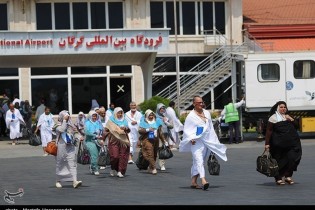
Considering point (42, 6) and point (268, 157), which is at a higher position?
point (42, 6)

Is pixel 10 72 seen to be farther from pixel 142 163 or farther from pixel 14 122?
pixel 142 163

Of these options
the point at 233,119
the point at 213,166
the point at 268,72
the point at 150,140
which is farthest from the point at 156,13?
the point at 213,166

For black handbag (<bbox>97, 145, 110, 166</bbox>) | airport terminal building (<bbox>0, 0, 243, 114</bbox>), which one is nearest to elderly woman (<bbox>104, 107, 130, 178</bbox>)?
black handbag (<bbox>97, 145, 110, 166</bbox>)

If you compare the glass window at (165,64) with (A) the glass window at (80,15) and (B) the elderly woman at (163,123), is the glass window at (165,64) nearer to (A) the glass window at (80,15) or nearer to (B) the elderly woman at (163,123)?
(A) the glass window at (80,15)

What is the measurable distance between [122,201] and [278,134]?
4162mm

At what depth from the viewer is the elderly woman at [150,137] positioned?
21438mm

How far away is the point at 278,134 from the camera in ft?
57.7

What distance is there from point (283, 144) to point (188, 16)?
30395 mm

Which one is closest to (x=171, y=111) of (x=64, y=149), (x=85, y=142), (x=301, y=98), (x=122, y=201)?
(x=301, y=98)

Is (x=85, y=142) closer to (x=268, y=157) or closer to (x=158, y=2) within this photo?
(x=268, y=157)

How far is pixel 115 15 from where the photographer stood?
47.1 metres

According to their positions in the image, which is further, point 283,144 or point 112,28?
point 112,28

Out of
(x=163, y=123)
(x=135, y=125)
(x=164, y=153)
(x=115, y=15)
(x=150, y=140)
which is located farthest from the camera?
(x=115, y=15)
